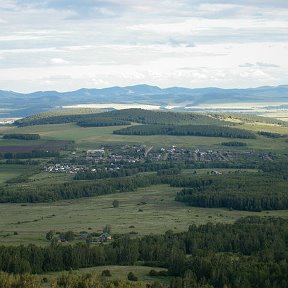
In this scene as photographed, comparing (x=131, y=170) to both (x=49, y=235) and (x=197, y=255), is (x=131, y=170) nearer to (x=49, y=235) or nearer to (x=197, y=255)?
(x=49, y=235)

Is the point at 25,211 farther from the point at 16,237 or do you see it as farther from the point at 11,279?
the point at 11,279

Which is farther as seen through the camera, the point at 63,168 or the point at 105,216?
the point at 63,168

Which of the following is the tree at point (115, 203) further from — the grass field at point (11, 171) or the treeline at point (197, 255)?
the grass field at point (11, 171)

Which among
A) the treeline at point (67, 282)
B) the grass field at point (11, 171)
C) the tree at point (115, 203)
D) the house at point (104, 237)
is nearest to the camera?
the treeline at point (67, 282)

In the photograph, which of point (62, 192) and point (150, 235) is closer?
point (150, 235)

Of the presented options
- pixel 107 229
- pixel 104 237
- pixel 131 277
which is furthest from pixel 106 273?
pixel 107 229

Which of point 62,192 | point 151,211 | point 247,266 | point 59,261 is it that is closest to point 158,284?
point 247,266

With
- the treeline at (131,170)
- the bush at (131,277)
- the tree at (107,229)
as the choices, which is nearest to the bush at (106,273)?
the bush at (131,277)
